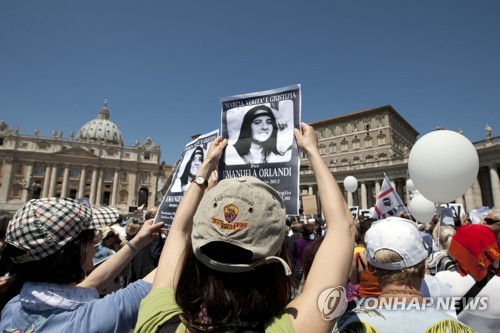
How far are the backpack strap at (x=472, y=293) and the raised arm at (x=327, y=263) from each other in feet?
6.81

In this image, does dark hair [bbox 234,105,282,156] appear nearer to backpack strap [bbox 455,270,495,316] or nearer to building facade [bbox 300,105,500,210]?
backpack strap [bbox 455,270,495,316]

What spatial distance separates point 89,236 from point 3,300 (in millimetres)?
820

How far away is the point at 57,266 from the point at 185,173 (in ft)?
7.90

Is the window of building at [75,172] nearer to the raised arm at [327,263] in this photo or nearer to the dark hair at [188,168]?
the dark hair at [188,168]

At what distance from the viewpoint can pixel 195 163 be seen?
417 centimetres

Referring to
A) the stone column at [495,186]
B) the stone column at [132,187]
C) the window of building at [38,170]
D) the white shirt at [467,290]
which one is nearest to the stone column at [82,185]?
the window of building at [38,170]

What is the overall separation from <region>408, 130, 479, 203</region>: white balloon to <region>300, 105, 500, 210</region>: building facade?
3102cm

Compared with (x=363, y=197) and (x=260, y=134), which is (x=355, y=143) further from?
(x=260, y=134)

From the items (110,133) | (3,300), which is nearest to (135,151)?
(110,133)

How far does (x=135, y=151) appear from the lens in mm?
97375

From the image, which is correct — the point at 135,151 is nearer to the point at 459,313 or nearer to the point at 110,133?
the point at 110,133

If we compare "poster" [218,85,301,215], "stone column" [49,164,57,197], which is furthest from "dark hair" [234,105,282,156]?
"stone column" [49,164,57,197]

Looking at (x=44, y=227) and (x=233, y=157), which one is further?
(x=233, y=157)

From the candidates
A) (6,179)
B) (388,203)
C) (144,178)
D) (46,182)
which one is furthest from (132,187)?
(388,203)
